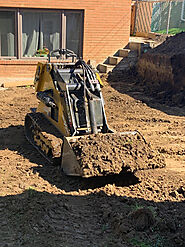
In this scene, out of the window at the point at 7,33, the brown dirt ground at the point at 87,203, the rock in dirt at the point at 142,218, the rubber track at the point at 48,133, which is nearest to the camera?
the brown dirt ground at the point at 87,203

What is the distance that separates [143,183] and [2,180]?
7.99 feet

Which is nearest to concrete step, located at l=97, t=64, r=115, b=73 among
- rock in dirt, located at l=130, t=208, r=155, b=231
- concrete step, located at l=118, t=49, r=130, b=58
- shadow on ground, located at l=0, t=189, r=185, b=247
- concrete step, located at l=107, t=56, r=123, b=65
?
concrete step, located at l=107, t=56, r=123, b=65

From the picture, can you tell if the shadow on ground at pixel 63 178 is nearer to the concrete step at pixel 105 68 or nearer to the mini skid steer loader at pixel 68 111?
the mini skid steer loader at pixel 68 111

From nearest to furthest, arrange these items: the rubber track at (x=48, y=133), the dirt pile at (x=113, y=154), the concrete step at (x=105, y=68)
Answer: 1. the dirt pile at (x=113, y=154)
2. the rubber track at (x=48, y=133)
3. the concrete step at (x=105, y=68)

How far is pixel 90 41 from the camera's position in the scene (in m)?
16.0

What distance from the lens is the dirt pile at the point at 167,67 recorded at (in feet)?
43.1

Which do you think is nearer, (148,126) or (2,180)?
(2,180)

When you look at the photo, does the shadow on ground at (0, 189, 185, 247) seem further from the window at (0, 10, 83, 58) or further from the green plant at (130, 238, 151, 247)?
the window at (0, 10, 83, 58)

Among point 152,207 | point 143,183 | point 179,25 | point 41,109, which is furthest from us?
point 179,25

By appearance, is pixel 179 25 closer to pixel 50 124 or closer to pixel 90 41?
pixel 90 41

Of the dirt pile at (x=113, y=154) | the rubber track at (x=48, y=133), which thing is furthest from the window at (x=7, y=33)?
the dirt pile at (x=113, y=154)

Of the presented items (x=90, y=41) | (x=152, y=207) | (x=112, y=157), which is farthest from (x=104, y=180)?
(x=90, y=41)

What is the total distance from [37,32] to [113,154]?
10734 mm

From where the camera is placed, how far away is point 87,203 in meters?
5.79
